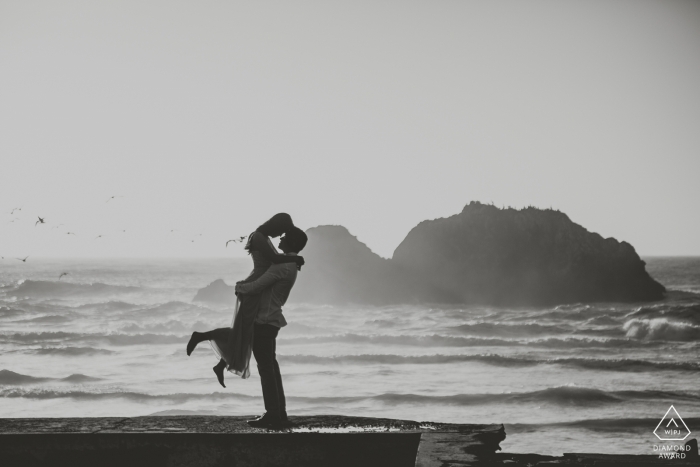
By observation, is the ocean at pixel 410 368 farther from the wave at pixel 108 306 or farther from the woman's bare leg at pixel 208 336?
the woman's bare leg at pixel 208 336

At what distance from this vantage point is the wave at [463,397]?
45.4ft

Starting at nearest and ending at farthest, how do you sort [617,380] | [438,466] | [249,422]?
[438,466] < [249,422] < [617,380]

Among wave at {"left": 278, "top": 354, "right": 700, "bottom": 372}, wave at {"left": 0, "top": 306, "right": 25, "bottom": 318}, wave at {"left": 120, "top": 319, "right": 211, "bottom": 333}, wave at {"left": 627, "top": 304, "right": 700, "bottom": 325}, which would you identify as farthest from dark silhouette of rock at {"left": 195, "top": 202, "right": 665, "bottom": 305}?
wave at {"left": 278, "top": 354, "right": 700, "bottom": 372}

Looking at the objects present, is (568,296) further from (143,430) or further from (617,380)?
(143,430)

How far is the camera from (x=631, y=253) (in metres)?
41.5

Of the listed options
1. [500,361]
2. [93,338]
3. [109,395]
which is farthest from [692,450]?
[93,338]

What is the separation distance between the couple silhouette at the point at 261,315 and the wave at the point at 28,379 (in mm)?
13691

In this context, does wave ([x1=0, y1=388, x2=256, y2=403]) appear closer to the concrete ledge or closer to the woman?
the woman

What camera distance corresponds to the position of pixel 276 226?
446 centimetres

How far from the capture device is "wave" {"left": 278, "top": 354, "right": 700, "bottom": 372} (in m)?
18.6

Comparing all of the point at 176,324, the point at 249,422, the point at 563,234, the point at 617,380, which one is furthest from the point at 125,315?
the point at 249,422

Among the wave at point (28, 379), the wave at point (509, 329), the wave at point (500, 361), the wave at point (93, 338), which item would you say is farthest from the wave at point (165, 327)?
the wave at point (509, 329)

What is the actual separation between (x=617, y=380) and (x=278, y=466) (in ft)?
50.6

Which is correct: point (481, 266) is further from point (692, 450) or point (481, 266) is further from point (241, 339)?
point (692, 450)
